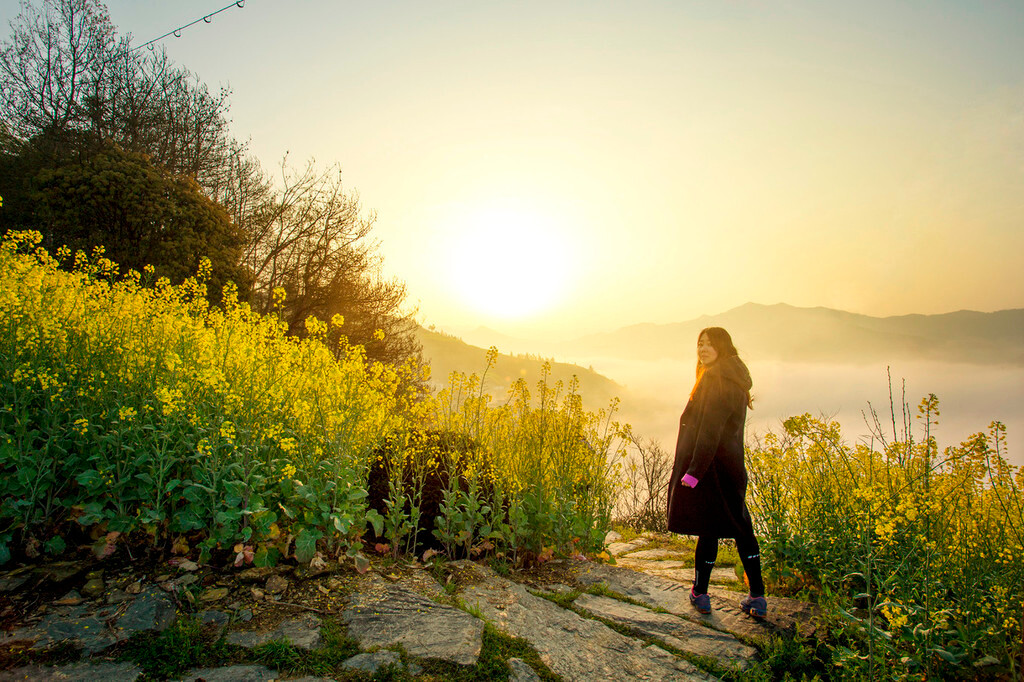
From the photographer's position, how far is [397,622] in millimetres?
3033

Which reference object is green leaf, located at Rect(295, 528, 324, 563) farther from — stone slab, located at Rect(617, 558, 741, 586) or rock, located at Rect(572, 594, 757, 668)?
stone slab, located at Rect(617, 558, 741, 586)

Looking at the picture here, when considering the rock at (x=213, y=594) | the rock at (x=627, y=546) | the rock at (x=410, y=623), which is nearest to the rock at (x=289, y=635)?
the rock at (x=410, y=623)

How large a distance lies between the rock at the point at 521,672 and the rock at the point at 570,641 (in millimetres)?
146

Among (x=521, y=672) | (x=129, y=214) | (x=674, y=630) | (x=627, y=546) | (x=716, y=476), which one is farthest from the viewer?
(x=129, y=214)

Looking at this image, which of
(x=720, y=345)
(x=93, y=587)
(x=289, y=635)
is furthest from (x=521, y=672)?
(x=720, y=345)

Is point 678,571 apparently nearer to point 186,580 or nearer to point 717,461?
point 717,461

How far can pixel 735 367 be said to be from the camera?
4215 mm

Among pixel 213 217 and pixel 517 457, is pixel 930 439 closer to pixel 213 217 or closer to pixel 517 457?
pixel 517 457

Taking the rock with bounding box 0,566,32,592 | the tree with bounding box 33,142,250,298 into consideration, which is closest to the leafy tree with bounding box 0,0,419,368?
the tree with bounding box 33,142,250,298

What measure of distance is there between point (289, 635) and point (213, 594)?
0.62 m

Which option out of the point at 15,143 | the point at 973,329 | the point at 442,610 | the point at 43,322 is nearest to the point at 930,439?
the point at 442,610

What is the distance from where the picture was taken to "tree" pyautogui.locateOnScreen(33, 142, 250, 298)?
10.0 m

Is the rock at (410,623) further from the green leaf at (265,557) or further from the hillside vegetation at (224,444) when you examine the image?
the green leaf at (265,557)

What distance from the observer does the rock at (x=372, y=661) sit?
2604mm
